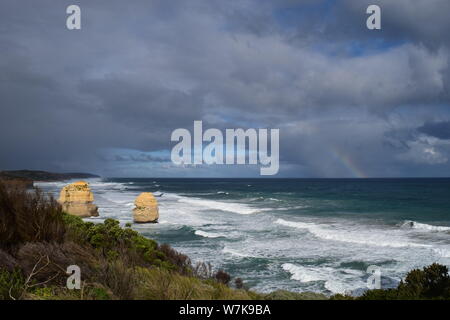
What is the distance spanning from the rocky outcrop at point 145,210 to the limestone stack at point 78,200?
16.0 feet

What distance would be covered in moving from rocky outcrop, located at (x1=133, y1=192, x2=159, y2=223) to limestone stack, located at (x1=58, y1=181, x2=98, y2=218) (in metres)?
4.86

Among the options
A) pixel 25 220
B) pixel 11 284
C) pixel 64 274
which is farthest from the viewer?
pixel 25 220

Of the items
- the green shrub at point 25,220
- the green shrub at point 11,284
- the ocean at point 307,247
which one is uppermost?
the green shrub at point 25,220

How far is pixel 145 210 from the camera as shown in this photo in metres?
30.6

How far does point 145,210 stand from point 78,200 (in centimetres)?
651

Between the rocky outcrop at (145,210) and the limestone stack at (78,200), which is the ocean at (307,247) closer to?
the rocky outcrop at (145,210)

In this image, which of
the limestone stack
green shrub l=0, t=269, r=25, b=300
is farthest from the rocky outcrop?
green shrub l=0, t=269, r=25, b=300

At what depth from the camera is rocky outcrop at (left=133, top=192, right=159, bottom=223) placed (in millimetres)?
30641

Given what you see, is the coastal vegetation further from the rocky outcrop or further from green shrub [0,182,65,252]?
the rocky outcrop

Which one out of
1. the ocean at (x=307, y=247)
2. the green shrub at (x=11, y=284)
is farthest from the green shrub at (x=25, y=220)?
the ocean at (x=307, y=247)

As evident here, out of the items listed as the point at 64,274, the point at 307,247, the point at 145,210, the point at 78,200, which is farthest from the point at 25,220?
the point at 78,200

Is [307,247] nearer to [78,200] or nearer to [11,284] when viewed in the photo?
[11,284]

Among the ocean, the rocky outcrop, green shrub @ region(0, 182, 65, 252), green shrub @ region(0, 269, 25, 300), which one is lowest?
the ocean

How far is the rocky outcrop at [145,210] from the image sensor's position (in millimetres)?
30641
